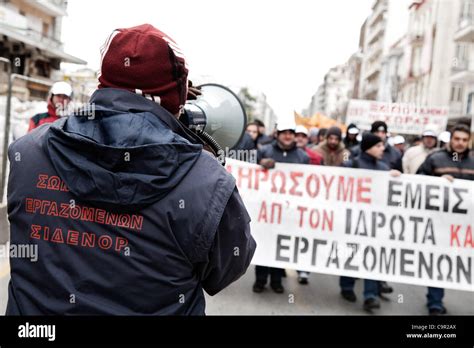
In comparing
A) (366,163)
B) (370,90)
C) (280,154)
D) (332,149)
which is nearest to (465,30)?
(332,149)

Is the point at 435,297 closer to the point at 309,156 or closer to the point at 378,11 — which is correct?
the point at 309,156

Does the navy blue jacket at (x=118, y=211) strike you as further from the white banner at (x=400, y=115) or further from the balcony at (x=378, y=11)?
the balcony at (x=378, y=11)

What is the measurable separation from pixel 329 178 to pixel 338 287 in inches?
48.9

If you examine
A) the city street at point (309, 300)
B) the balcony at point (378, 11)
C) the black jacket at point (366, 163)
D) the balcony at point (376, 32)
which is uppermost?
the balcony at point (378, 11)

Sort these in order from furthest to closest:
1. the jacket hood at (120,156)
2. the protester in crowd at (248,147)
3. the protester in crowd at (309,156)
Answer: the protester in crowd at (248,147) → the protester in crowd at (309,156) → the jacket hood at (120,156)

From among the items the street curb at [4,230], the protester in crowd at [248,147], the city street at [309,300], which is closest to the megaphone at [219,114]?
the protester in crowd at [248,147]

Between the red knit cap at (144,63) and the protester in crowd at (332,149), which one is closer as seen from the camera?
the red knit cap at (144,63)

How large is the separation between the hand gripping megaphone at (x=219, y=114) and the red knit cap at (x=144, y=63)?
0.92 ft

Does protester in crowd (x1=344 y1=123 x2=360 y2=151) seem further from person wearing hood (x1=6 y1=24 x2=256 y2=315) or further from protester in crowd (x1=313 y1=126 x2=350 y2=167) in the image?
person wearing hood (x1=6 y1=24 x2=256 y2=315)

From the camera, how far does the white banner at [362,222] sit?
5.16m

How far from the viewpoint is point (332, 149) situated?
23.2 ft

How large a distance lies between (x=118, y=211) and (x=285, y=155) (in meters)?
4.46

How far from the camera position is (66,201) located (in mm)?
1411
